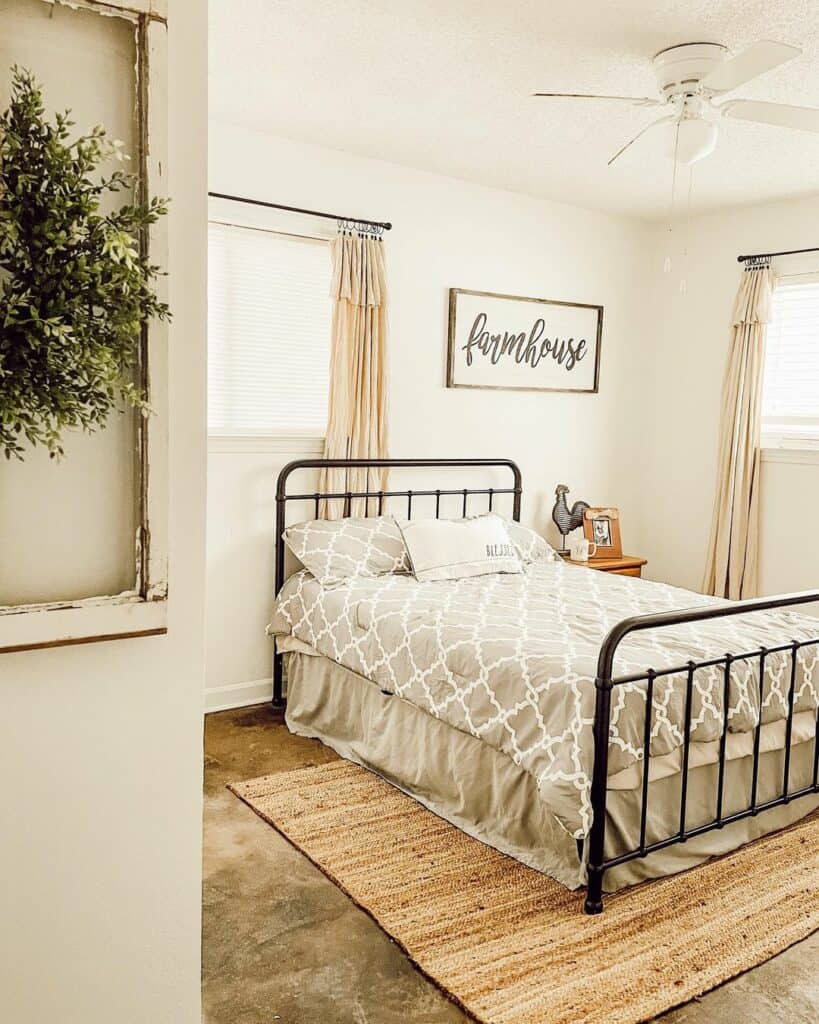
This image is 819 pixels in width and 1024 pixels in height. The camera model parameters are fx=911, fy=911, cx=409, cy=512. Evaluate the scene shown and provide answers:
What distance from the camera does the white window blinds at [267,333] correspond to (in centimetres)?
399

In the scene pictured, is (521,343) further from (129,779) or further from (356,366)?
(129,779)

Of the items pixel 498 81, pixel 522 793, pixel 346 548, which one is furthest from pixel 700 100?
pixel 522 793

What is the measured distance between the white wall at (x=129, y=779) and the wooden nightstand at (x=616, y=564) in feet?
11.4

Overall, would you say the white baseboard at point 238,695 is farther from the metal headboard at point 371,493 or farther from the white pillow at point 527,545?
the white pillow at point 527,545

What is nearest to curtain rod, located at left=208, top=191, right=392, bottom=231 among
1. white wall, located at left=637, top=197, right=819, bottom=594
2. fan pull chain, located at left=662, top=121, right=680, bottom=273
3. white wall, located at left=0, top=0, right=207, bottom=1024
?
fan pull chain, located at left=662, top=121, right=680, bottom=273

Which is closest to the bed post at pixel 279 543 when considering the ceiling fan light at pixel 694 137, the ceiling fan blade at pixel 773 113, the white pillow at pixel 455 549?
the white pillow at pixel 455 549

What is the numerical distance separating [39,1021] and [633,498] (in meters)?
4.67

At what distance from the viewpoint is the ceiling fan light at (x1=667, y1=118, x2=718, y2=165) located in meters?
2.82

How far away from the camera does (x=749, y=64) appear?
2.52 m

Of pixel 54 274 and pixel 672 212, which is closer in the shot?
pixel 54 274

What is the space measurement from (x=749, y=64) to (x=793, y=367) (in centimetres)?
255

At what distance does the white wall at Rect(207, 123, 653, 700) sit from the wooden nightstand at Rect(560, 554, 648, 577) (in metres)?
0.41

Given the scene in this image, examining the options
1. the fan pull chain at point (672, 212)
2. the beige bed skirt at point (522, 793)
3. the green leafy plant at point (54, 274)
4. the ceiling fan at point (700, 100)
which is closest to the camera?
the green leafy plant at point (54, 274)

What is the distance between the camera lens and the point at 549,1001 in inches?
84.4
